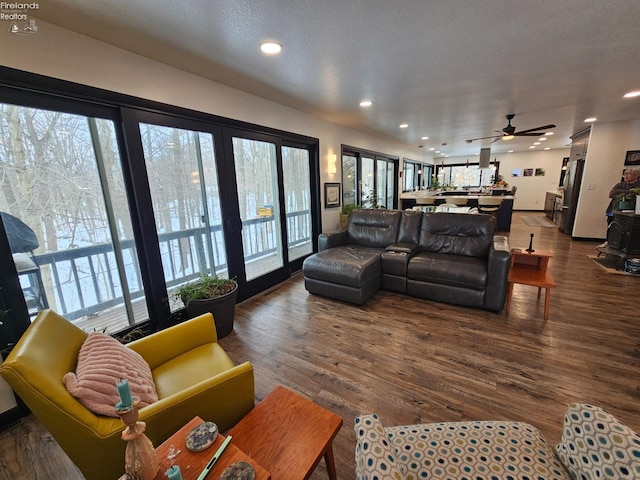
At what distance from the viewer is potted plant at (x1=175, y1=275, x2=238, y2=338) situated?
249 cm

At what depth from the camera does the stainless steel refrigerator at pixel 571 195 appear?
19.7 ft

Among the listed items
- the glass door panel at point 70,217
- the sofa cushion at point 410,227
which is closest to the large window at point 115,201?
the glass door panel at point 70,217

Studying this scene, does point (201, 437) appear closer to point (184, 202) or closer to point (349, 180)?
point (184, 202)

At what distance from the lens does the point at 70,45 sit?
1.86m

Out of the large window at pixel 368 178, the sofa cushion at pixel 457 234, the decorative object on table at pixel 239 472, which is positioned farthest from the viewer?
the large window at pixel 368 178

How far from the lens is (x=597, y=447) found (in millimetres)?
843

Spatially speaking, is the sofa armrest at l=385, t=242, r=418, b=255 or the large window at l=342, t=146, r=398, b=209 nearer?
the sofa armrest at l=385, t=242, r=418, b=255

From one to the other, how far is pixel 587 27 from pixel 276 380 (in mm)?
3524

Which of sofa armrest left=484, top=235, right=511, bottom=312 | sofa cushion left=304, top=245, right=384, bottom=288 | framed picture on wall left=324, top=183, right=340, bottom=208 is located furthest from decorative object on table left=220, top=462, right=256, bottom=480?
framed picture on wall left=324, top=183, right=340, bottom=208

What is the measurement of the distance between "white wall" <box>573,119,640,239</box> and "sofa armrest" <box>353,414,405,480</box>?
7637 mm

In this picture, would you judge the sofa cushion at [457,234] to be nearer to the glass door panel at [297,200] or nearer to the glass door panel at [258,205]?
the glass door panel at [297,200]

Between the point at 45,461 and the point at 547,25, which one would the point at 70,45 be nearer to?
the point at 45,461

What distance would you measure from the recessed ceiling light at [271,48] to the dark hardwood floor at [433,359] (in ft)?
8.41

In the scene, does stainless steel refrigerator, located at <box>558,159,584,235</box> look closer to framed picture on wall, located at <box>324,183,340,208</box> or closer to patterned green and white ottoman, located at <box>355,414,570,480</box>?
framed picture on wall, located at <box>324,183,340,208</box>
